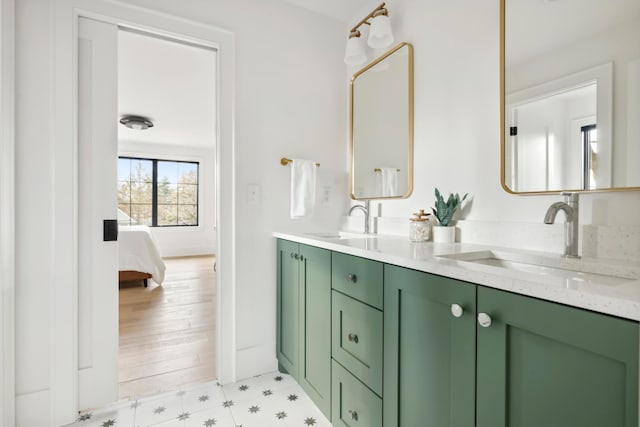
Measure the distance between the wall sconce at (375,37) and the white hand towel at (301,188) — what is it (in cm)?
73

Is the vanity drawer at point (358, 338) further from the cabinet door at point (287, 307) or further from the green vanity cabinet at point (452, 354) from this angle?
the cabinet door at point (287, 307)

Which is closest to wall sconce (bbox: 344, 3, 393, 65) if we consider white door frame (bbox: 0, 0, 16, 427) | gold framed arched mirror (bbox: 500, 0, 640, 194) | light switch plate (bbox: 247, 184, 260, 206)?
gold framed arched mirror (bbox: 500, 0, 640, 194)

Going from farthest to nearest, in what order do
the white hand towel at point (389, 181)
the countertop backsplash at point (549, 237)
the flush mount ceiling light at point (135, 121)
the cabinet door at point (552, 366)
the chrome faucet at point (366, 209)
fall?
the flush mount ceiling light at point (135, 121) < the chrome faucet at point (366, 209) < the white hand towel at point (389, 181) < the countertop backsplash at point (549, 237) < the cabinet door at point (552, 366)

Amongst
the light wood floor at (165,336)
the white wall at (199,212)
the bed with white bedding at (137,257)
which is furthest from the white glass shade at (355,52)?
the white wall at (199,212)

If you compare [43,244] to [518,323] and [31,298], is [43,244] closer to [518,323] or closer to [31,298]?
[31,298]

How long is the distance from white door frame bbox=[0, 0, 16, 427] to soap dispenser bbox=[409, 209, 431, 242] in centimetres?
188

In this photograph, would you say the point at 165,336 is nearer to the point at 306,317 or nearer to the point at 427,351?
the point at 306,317

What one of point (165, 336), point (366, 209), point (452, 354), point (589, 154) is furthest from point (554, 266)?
point (165, 336)

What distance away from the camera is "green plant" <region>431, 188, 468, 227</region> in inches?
58.8

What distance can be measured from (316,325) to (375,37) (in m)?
1.63

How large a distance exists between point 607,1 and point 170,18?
1981 mm

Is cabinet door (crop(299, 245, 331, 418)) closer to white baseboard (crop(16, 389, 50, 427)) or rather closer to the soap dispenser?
the soap dispenser

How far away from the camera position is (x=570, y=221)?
106 cm

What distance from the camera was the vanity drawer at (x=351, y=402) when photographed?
118cm
